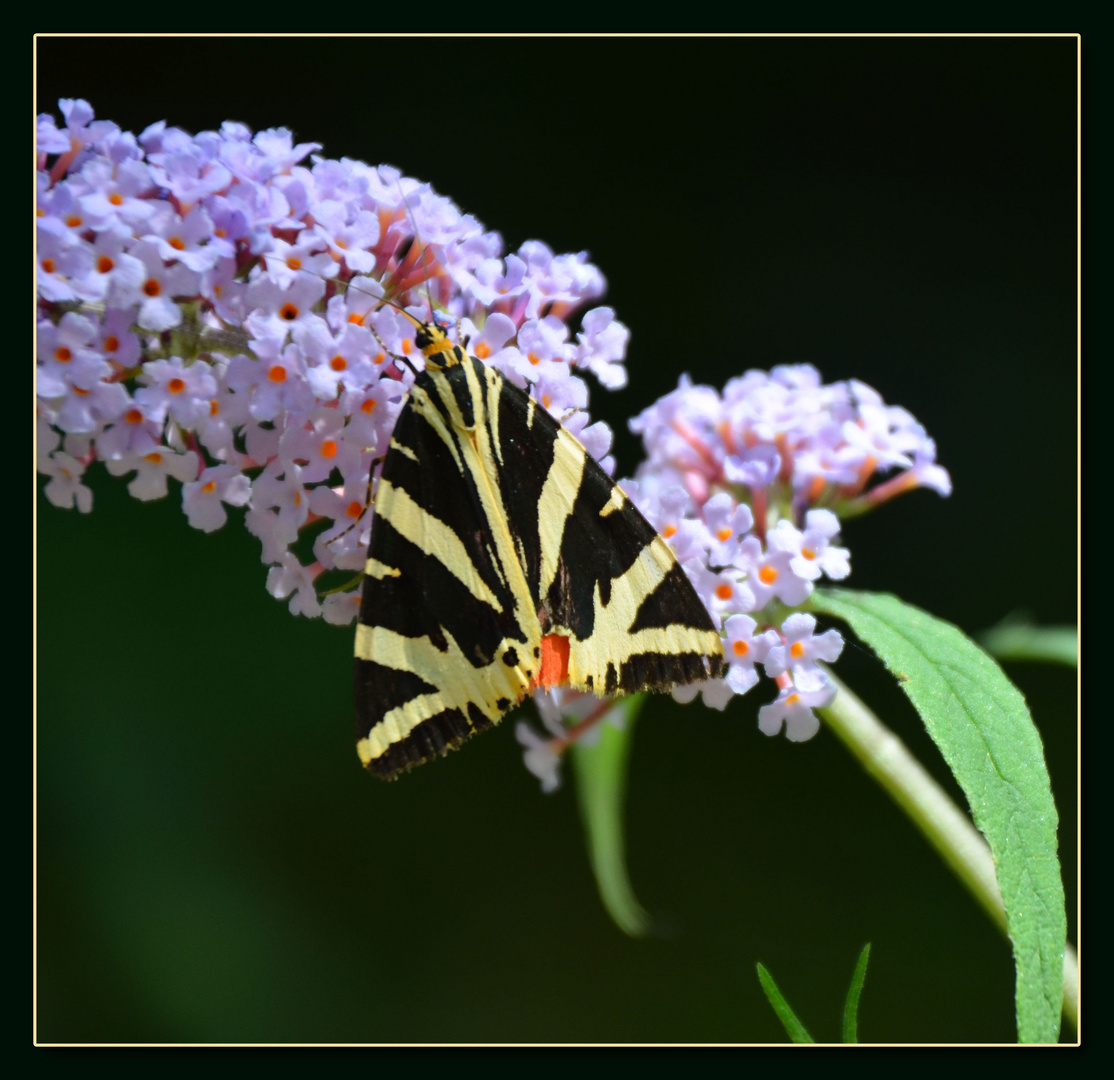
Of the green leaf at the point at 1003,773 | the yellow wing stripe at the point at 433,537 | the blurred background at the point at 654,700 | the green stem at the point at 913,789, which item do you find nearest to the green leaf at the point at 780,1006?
the green leaf at the point at 1003,773

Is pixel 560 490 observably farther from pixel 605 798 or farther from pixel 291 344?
pixel 605 798

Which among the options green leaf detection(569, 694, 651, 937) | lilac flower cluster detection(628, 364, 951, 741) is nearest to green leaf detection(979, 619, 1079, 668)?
lilac flower cluster detection(628, 364, 951, 741)

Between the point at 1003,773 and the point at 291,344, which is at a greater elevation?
the point at 291,344

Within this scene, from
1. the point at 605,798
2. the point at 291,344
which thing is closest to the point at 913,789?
the point at 605,798

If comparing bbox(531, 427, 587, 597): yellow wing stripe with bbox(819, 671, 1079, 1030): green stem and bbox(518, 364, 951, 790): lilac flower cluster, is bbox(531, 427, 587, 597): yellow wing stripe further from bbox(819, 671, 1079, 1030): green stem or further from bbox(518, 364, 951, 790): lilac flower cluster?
bbox(819, 671, 1079, 1030): green stem

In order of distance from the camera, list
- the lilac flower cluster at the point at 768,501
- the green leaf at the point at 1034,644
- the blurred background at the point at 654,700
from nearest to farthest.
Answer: the lilac flower cluster at the point at 768,501 < the green leaf at the point at 1034,644 < the blurred background at the point at 654,700

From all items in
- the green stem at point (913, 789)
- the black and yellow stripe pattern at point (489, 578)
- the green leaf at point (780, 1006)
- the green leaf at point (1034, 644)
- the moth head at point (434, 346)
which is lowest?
the green leaf at point (780, 1006)

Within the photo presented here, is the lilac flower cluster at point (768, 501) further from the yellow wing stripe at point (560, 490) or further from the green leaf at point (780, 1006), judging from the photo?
the green leaf at point (780, 1006)
